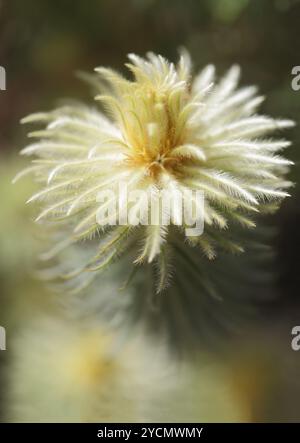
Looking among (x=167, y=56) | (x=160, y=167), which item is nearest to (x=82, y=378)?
(x=160, y=167)

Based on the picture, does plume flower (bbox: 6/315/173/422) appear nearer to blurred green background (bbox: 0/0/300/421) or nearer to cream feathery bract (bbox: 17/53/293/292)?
blurred green background (bbox: 0/0/300/421)

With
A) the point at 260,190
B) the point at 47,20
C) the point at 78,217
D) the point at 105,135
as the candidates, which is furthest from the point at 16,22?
the point at 260,190

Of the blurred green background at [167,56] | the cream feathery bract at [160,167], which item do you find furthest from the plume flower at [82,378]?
the cream feathery bract at [160,167]

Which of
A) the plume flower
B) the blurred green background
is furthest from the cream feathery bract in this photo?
the plume flower

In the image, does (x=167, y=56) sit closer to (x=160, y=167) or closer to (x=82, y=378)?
(x=160, y=167)

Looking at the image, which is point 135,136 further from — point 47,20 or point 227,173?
point 47,20

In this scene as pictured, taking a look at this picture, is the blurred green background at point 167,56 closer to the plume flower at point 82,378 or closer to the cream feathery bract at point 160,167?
the plume flower at point 82,378

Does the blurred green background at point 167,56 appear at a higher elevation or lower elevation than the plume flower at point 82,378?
higher
